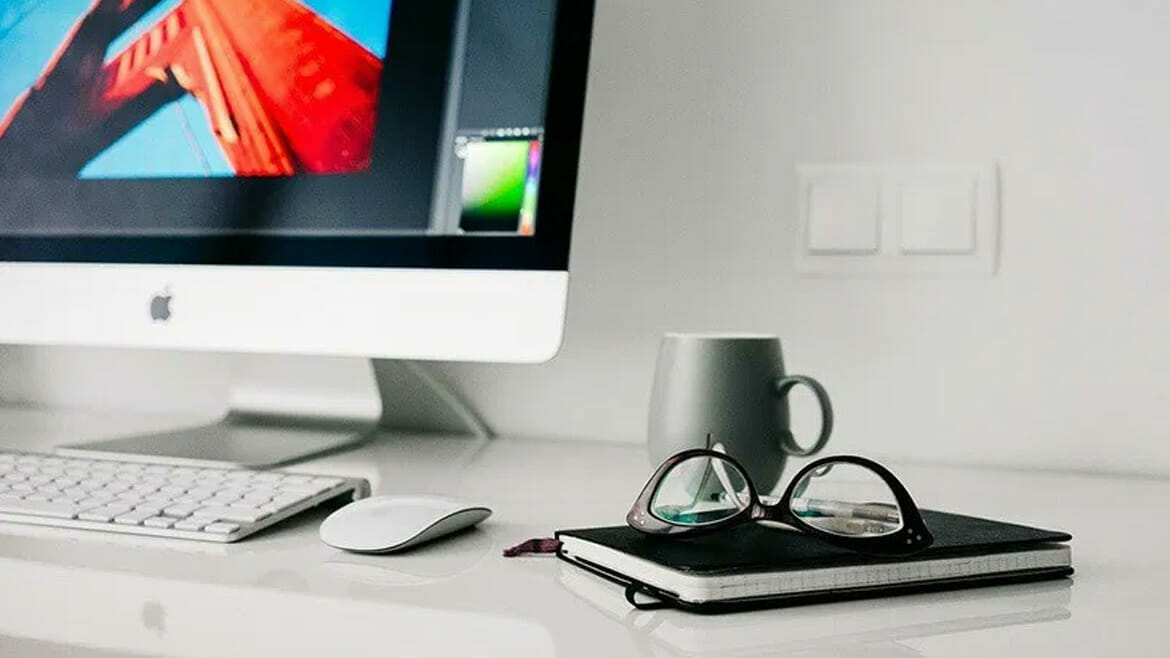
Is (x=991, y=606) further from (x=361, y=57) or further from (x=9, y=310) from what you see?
(x=9, y=310)

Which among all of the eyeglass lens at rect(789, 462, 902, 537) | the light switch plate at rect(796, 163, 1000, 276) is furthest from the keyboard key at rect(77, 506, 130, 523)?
the light switch plate at rect(796, 163, 1000, 276)

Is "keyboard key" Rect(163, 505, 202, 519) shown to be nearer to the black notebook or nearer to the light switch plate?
the black notebook

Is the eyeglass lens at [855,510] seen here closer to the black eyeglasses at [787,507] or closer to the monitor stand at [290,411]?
the black eyeglasses at [787,507]

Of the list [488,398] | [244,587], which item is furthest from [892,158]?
[244,587]

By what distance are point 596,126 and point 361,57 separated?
0.89 ft

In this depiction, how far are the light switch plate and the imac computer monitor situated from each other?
285 mm

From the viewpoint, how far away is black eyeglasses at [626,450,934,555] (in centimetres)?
50

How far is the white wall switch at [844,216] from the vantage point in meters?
0.97

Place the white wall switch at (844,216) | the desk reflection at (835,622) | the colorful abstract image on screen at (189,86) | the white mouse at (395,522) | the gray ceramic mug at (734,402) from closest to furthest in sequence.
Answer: the desk reflection at (835,622) → the white mouse at (395,522) → the gray ceramic mug at (734,402) → the colorful abstract image on screen at (189,86) → the white wall switch at (844,216)

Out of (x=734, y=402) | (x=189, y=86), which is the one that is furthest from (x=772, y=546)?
(x=189, y=86)

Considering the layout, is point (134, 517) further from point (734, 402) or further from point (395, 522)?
point (734, 402)

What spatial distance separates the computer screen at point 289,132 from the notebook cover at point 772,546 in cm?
30

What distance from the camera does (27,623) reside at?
0.46 metres

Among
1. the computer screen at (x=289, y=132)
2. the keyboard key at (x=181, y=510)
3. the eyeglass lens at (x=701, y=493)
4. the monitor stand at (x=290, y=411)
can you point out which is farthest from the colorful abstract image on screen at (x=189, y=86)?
the eyeglass lens at (x=701, y=493)
